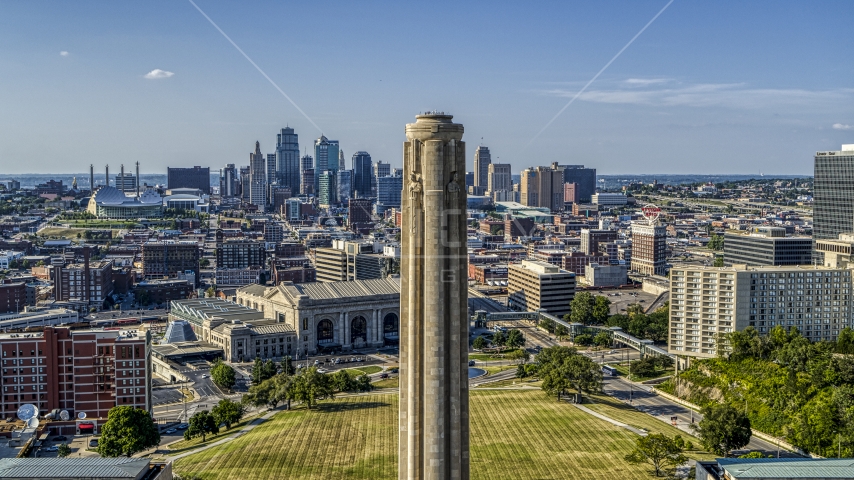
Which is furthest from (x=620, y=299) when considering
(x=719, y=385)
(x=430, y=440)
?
(x=430, y=440)

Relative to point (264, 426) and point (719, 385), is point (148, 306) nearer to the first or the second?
point (264, 426)

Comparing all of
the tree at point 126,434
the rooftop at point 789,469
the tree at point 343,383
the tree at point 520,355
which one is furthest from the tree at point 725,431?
the tree at point 126,434

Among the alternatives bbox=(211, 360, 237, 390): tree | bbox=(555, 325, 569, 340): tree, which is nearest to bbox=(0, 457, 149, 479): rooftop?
bbox=(211, 360, 237, 390): tree

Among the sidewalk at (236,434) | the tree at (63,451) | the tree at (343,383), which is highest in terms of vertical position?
the tree at (343,383)

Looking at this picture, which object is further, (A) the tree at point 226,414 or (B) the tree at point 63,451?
(A) the tree at point 226,414

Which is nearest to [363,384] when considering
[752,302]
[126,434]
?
[126,434]

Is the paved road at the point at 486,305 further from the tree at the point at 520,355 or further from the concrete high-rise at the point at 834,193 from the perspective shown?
the concrete high-rise at the point at 834,193

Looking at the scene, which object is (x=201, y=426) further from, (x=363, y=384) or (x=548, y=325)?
(x=548, y=325)
